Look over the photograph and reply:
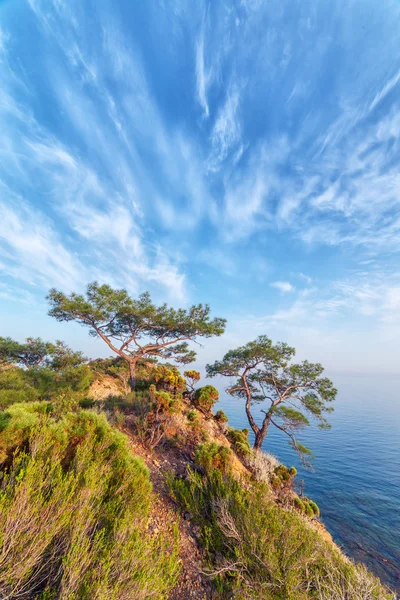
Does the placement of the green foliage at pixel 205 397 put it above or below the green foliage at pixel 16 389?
above

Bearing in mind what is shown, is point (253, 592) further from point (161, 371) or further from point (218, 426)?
point (161, 371)

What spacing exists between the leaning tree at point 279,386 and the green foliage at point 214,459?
7.94 meters

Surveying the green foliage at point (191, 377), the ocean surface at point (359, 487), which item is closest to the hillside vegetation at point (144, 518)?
the green foliage at point (191, 377)

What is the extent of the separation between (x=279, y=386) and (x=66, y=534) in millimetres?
14825

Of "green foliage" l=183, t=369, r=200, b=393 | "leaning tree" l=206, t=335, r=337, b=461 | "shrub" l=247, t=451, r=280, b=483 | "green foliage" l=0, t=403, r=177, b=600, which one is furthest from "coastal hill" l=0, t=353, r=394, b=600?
"leaning tree" l=206, t=335, r=337, b=461

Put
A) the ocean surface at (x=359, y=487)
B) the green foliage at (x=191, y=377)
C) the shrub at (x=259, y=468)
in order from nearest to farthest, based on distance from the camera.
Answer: the shrub at (x=259, y=468), the ocean surface at (x=359, y=487), the green foliage at (x=191, y=377)

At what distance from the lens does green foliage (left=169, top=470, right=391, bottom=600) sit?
132 inches

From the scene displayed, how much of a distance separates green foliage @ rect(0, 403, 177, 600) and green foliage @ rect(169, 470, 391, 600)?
1.48 metres

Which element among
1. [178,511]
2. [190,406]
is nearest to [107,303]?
[190,406]

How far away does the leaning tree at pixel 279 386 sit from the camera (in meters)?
14.0

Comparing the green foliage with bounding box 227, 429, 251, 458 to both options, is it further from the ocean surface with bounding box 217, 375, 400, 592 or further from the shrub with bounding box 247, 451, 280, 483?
the ocean surface with bounding box 217, 375, 400, 592

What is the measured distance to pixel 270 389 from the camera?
15719mm

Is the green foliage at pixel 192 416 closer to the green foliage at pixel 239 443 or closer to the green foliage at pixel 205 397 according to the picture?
the green foliage at pixel 205 397

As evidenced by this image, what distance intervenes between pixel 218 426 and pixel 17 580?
10.5m
